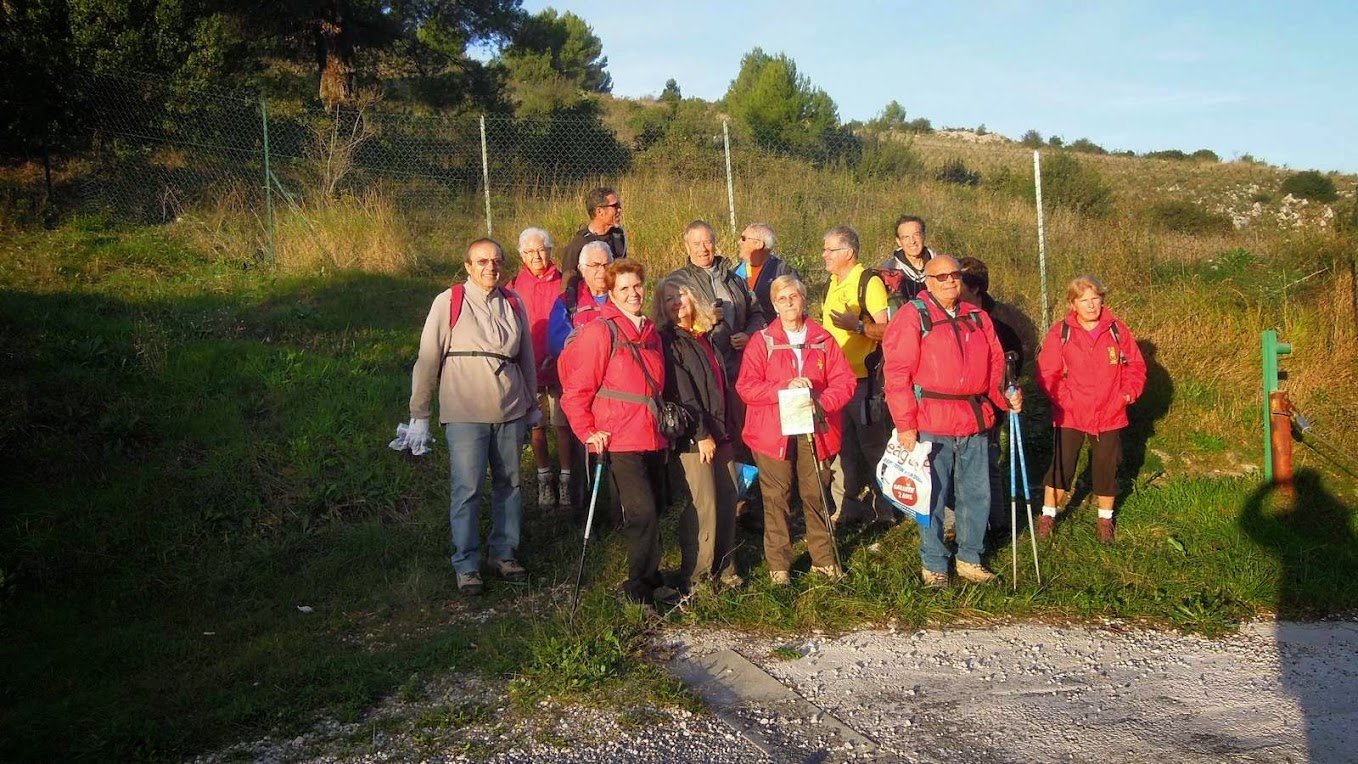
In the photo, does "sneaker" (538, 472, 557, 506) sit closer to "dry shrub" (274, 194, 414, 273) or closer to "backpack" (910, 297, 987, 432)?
"backpack" (910, 297, 987, 432)

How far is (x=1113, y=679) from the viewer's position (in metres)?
4.93

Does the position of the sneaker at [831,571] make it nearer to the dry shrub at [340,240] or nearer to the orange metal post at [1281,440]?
the orange metal post at [1281,440]

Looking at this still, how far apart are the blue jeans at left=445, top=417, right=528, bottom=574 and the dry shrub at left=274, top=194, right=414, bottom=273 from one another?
20.8 feet

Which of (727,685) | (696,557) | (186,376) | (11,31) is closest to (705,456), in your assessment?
(696,557)

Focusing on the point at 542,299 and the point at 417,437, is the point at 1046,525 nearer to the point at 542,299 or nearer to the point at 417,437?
the point at 542,299

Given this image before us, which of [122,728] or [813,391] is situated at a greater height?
[813,391]

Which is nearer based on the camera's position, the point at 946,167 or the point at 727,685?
the point at 727,685

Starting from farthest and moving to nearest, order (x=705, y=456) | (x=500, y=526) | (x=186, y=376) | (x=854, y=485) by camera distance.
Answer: (x=186, y=376) < (x=854, y=485) < (x=500, y=526) < (x=705, y=456)

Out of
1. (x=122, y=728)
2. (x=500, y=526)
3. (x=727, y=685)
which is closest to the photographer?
(x=122, y=728)

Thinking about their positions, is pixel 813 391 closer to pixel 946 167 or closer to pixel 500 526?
pixel 500 526

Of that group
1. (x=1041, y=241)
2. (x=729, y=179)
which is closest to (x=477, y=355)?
(x=1041, y=241)

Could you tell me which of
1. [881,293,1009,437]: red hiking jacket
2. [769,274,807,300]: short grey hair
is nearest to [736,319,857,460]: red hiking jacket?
[769,274,807,300]: short grey hair

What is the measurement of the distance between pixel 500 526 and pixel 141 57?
11.2 metres

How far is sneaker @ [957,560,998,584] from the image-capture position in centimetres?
611
